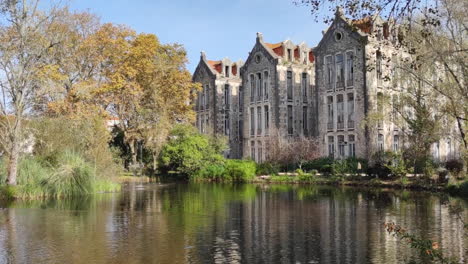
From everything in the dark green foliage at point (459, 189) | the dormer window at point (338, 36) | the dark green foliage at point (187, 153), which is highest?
the dormer window at point (338, 36)

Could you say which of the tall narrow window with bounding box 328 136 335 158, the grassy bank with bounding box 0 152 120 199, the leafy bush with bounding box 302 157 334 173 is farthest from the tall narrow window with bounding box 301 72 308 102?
the grassy bank with bounding box 0 152 120 199

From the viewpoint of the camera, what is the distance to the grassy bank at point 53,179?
25422 mm

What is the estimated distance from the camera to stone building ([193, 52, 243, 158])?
58.6 m

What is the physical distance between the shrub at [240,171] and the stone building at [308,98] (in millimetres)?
4928

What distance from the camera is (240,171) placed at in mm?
44000

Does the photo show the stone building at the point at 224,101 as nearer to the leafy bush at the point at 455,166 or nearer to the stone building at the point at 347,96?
the stone building at the point at 347,96

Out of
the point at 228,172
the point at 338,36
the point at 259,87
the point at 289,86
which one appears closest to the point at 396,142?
the point at 338,36

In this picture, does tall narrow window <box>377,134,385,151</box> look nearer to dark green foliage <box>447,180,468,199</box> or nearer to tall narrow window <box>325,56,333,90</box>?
tall narrow window <box>325,56,333,90</box>

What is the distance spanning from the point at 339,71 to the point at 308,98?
7.66 m

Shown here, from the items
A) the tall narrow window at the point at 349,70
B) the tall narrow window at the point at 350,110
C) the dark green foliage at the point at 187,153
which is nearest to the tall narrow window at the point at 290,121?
the tall narrow window at the point at 350,110

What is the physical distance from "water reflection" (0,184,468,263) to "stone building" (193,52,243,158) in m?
34.3

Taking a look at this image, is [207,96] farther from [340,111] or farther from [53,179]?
[53,179]

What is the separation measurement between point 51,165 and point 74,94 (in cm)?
1367

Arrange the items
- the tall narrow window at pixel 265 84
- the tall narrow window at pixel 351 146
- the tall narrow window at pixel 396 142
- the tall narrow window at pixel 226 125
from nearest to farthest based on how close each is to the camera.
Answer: the tall narrow window at pixel 351 146, the tall narrow window at pixel 396 142, the tall narrow window at pixel 265 84, the tall narrow window at pixel 226 125
